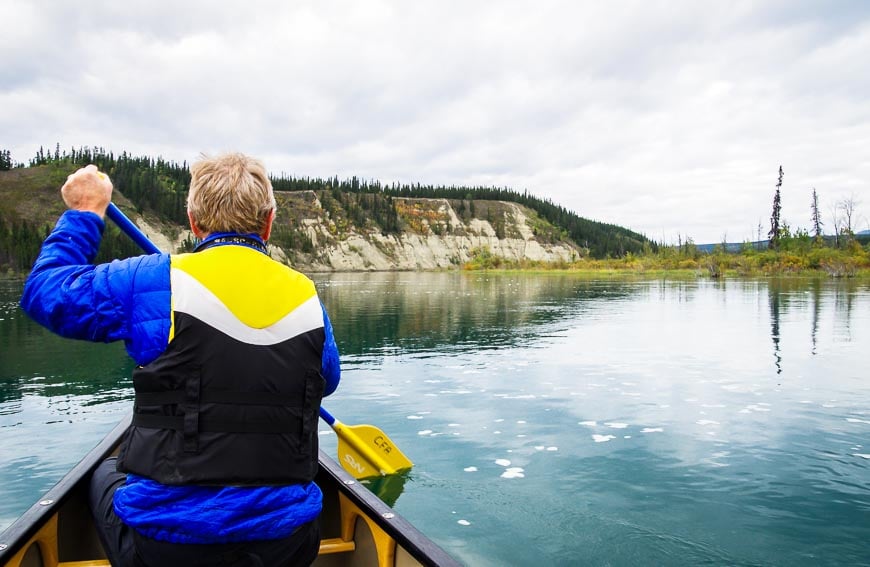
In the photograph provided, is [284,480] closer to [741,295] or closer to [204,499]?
[204,499]

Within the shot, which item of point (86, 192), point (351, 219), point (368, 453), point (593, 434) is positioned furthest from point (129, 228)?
point (351, 219)

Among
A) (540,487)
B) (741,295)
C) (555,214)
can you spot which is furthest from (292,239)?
(540,487)

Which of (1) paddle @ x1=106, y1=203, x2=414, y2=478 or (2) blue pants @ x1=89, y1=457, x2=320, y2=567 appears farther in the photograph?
(1) paddle @ x1=106, y1=203, x2=414, y2=478

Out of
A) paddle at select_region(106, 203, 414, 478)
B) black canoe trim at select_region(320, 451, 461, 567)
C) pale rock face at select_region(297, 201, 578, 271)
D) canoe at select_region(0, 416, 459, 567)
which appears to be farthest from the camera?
pale rock face at select_region(297, 201, 578, 271)

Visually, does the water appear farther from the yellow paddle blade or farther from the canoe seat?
the canoe seat

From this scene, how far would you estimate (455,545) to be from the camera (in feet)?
20.4

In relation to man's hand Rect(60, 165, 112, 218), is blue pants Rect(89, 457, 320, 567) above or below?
below

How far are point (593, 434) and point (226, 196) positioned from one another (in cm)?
791

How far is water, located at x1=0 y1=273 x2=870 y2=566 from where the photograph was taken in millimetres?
6293

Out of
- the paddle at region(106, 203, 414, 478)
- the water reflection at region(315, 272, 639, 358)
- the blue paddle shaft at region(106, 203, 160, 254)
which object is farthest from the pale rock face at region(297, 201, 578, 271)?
the blue paddle shaft at region(106, 203, 160, 254)

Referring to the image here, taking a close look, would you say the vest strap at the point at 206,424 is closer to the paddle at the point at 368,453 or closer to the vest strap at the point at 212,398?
the vest strap at the point at 212,398

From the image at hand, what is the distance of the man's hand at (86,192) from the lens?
282cm

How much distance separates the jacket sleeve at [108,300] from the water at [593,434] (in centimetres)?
433

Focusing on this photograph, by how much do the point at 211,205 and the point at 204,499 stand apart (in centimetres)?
125
